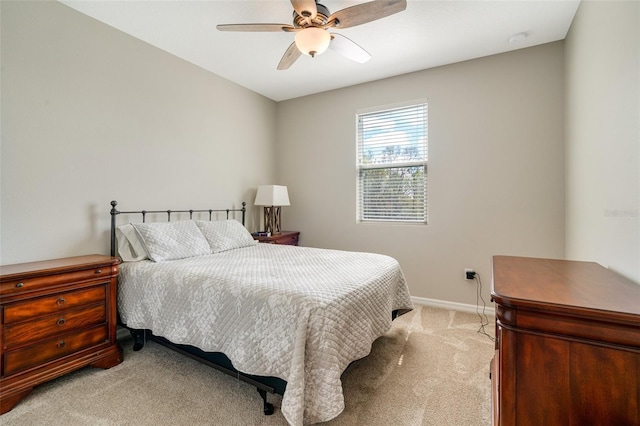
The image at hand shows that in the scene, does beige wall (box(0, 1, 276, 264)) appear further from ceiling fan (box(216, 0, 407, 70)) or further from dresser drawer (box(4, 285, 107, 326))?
ceiling fan (box(216, 0, 407, 70))

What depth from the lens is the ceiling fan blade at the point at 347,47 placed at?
2.14 m

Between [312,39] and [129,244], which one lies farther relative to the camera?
[129,244]

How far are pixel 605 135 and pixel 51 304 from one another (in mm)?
3455

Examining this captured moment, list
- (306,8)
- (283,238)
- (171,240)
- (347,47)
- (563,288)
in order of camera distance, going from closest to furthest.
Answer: (563,288) < (306,8) < (347,47) < (171,240) < (283,238)

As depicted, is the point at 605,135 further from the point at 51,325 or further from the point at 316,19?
the point at 51,325

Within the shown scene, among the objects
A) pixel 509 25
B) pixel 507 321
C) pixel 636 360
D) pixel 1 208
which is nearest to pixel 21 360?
pixel 1 208

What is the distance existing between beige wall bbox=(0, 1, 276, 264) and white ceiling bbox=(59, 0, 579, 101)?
23 centimetres

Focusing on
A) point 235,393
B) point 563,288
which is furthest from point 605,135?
point 235,393

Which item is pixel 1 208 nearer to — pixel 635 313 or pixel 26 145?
pixel 26 145

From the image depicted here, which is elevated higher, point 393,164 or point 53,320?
point 393,164

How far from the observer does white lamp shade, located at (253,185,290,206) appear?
145 inches

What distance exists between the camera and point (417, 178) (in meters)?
3.42

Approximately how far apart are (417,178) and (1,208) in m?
3.59

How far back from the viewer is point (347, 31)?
255 cm
